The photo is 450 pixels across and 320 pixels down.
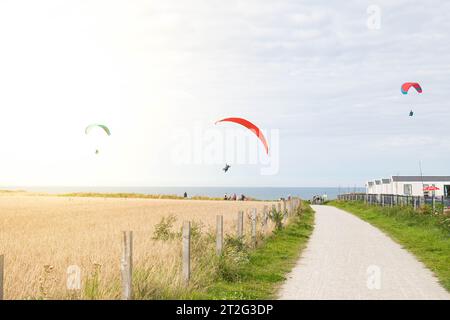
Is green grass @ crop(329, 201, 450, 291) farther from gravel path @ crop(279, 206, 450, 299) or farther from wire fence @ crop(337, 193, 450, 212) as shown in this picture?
wire fence @ crop(337, 193, 450, 212)

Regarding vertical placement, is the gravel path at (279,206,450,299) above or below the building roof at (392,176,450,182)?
below

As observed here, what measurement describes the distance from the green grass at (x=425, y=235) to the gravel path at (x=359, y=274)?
374 millimetres

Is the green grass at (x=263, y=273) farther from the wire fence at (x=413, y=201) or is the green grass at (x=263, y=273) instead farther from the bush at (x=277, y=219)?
the wire fence at (x=413, y=201)

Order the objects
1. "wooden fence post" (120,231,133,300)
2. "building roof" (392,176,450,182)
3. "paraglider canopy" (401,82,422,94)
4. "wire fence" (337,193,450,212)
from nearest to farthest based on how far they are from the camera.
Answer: "wooden fence post" (120,231,133,300) < "paraglider canopy" (401,82,422,94) < "wire fence" (337,193,450,212) < "building roof" (392,176,450,182)

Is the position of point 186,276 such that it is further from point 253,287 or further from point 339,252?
point 339,252

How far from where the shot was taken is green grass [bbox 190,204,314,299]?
476 inches

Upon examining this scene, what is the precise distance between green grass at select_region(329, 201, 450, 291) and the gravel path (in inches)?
14.7

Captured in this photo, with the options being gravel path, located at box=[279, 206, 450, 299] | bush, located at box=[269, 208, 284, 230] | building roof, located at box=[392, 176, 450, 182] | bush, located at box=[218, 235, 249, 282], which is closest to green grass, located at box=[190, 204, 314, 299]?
bush, located at box=[218, 235, 249, 282]

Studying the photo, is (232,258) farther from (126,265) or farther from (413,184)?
(413,184)

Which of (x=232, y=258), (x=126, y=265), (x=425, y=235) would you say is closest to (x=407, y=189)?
(x=425, y=235)

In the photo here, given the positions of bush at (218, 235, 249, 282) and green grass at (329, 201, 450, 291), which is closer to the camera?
bush at (218, 235, 249, 282)

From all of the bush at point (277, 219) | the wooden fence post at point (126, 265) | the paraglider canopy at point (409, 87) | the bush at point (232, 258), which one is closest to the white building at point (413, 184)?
the paraglider canopy at point (409, 87)

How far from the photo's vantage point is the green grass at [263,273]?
12086 millimetres

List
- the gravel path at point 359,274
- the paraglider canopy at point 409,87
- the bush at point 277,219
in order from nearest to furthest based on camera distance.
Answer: the gravel path at point 359,274 < the bush at point 277,219 < the paraglider canopy at point 409,87
